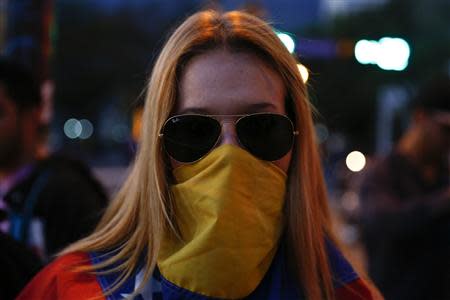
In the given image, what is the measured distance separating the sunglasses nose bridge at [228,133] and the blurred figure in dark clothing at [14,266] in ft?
2.35

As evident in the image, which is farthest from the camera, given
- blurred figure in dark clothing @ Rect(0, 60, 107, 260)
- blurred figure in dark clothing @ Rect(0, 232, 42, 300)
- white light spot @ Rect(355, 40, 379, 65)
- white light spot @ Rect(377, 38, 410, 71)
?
white light spot @ Rect(355, 40, 379, 65)

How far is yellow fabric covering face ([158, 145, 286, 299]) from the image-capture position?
1.80 meters

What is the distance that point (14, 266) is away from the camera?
216 centimetres

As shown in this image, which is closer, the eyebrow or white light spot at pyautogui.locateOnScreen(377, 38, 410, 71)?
the eyebrow

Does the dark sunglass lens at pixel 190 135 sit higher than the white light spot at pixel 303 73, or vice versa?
the white light spot at pixel 303 73

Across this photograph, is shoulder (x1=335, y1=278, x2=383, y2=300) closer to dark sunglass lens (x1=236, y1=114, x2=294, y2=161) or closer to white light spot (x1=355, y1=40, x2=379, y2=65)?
dark sunglass lens (x1=236, y1=114, x2=294, y2=161)

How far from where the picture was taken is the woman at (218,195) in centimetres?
183

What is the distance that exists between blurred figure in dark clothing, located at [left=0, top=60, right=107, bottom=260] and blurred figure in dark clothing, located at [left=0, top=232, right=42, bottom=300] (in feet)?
1.74

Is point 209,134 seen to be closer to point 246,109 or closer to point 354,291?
point 246,109

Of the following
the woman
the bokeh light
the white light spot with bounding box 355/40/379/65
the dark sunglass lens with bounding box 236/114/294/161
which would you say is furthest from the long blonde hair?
the bokeh light

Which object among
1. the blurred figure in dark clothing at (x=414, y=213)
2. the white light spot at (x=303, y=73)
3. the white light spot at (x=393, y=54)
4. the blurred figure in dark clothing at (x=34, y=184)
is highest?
the white light spot at (x=393, y=54)

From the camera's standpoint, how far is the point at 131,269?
76.9 inches

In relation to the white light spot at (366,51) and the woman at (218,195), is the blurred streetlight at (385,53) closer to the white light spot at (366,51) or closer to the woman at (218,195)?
the white light spot at (366,51)

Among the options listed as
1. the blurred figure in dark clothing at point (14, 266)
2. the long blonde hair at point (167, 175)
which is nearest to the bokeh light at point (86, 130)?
the blurred figure in dark clothing at point (14, 266)
